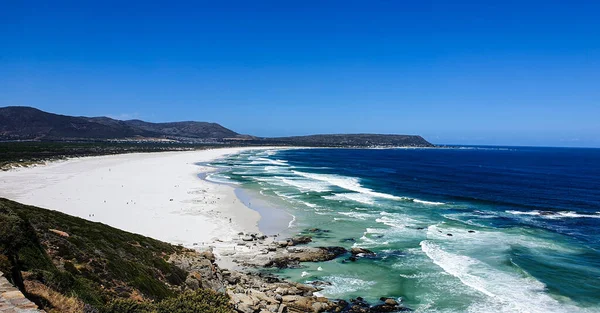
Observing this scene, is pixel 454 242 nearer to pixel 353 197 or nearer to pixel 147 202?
pixel 353 197

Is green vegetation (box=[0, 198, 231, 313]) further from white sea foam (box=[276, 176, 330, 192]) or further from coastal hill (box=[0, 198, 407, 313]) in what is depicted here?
white sea foam (box=[276, 176, 330, 192])

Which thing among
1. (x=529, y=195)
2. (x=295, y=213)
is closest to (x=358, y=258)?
(x=295, y=213)

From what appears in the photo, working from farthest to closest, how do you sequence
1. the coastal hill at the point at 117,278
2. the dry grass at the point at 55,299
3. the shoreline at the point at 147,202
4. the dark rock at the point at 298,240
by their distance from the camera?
1. the shoreline at the point at 147,202
2. the dark rock at the point at 298,240
3. the coastal hill at the point at 117,278
4. the dry grass at the point at 55,299

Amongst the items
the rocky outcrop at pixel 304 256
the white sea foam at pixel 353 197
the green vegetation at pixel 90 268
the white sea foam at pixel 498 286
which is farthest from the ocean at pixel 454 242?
the green vegetation at pixel 90 268

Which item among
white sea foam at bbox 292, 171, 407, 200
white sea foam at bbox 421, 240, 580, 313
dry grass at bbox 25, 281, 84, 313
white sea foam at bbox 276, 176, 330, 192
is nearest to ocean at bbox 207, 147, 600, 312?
white sea foam at bbox 421, 240, 580, 313

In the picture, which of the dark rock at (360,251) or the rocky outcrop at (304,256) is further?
the dark rock at (360,251)

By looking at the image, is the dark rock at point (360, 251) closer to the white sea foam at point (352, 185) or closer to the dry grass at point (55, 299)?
the dry grass at point (55, 299)

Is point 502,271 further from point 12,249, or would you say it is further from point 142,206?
point 142,206
